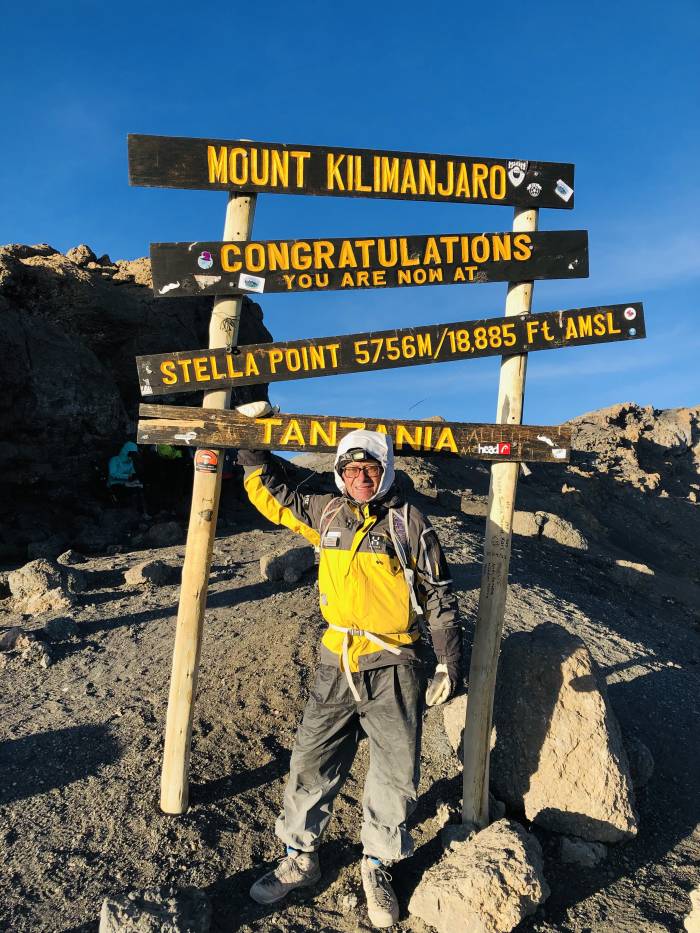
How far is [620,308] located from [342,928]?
426cm

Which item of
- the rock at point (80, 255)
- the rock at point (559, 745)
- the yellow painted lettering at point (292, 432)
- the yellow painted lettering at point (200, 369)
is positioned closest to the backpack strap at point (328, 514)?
the yellow painted lettering at point (292, 432)

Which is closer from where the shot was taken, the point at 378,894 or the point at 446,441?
the point at 378,894

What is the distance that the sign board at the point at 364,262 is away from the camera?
4.15 m

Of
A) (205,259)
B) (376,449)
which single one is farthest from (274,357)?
(376,449)

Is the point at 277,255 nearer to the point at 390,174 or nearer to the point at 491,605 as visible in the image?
the point at 390,174

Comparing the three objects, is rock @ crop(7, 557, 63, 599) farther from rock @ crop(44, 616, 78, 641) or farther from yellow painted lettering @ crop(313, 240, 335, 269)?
yellow painted lettering @ crop(313, 240, 335, 269)

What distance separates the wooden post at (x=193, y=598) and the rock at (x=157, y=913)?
82 centimetres

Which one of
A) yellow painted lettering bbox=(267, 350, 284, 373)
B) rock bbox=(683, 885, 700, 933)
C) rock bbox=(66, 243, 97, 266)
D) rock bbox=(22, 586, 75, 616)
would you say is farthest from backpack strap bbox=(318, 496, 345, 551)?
rock bbox=(66, 243, 97, 266)

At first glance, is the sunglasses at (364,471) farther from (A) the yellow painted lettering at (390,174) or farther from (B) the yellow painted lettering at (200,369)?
(A) the yellow painted lettering at (390,174)

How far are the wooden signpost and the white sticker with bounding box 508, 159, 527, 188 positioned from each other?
0.02m

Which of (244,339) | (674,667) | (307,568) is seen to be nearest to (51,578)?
(307,568)

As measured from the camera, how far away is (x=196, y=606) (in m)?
4.30

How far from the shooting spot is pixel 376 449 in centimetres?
384

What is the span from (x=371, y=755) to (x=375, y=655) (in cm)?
62
